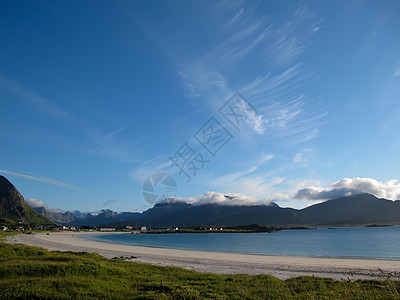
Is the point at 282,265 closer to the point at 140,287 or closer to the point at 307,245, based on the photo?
the point at 140,287

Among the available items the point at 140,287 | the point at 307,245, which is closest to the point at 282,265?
the point at 140,287

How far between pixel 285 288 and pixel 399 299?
33.5 ft

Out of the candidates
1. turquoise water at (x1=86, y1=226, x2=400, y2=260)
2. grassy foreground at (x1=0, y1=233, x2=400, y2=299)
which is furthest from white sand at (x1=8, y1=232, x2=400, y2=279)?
turquoise water at (x1=86, y1=226, x2=400, y2=260)

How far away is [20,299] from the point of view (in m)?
10.9

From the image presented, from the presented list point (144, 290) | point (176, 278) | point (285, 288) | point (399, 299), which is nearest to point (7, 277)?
point (144, 290)

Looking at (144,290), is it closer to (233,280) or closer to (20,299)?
(20,299)

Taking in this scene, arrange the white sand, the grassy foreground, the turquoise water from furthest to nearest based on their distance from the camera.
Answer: the turquoise water → the white sand → the grassy foreground

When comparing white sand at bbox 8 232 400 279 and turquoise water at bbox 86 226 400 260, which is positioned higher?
turquoise water at bbox 86 226 400 260

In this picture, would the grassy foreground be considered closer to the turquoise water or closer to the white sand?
the white sand

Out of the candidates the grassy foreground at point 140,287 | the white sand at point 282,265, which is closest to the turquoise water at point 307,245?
the white sand at point 282,265

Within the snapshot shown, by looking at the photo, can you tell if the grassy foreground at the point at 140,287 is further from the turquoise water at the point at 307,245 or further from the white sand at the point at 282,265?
the turquoise water at the point at 307,245

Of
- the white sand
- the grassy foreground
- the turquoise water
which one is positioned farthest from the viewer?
the turquoise water

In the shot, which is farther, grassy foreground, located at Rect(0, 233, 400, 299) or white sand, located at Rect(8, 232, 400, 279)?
white sand, located at Rect(8, 232, 400, 279)

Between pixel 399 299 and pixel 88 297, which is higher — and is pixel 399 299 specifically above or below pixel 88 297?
above
